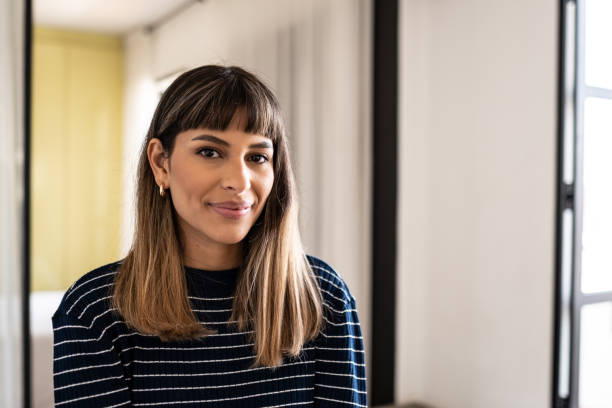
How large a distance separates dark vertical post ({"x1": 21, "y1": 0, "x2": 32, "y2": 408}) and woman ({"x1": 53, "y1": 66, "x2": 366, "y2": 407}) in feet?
3.76

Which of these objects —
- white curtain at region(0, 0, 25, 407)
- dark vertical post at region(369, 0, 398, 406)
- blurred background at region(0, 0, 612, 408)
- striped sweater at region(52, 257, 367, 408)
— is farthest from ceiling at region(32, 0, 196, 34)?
striped sweater at region(52, 257, 367, 408)

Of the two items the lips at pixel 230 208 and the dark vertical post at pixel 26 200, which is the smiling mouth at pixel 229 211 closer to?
the lips at pixel 230 208

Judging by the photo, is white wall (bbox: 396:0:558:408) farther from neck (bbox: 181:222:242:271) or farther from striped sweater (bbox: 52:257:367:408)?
neck (bbox: 181:222:242:271)

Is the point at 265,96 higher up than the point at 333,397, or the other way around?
the point at 265,96

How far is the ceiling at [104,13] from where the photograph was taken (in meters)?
2.06

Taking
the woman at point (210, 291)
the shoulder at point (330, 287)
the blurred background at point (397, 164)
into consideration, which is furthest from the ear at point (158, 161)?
the blurred background at point (397, 164)

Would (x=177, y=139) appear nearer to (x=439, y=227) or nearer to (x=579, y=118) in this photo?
(x=579, y=118)

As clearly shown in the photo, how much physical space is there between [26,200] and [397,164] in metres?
1.66

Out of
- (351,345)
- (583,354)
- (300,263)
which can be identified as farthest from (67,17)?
(583,354)

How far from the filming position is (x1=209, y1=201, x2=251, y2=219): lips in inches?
37.5

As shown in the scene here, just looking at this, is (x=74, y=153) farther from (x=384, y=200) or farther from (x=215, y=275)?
(x=384, y=200)

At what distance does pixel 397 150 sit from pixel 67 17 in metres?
1.58

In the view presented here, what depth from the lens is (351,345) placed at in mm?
1114

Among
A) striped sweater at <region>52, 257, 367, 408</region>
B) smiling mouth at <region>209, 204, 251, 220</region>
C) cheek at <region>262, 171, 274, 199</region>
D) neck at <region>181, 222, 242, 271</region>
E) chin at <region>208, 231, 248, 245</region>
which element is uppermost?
cheek at <region>262, 171, 274, 199</region>
